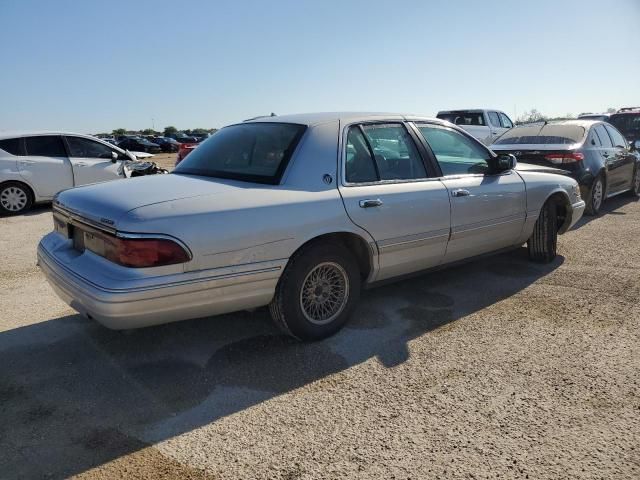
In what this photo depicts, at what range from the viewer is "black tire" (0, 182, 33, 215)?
912 centimetres

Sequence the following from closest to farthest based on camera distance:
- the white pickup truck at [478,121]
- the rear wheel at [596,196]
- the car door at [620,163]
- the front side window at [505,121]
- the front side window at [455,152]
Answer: the front side window at [455,152] → the rear wheel at [596,196] → the car door at [620,163] → the white pickup truck at [478,121] → the front side window at [505,121]

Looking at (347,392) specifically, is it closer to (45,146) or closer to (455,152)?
(455,152)

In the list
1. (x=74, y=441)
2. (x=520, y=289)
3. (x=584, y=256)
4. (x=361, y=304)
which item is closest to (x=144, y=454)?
(x=74, y=441)

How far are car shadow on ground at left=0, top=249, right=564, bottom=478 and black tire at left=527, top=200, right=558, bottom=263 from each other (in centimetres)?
113

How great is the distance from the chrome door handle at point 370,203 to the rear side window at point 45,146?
8150 mm

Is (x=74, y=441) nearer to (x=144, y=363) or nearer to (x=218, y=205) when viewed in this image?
(x=144, y=363)

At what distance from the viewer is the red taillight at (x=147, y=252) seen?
2.82 m

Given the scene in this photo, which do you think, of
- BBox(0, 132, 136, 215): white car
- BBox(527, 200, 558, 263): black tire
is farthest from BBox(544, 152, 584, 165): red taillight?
BBox(0, 132, 136, 215): white car

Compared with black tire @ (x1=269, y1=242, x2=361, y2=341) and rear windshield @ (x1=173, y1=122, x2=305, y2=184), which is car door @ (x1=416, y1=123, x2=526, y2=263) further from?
rear windshield @ (x1=173, y1=122, x2=305, y2=184)

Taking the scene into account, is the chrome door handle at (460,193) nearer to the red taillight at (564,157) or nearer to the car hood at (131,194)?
the car hood at (131,194)

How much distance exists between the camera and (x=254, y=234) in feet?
10.2

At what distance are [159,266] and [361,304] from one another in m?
2.03

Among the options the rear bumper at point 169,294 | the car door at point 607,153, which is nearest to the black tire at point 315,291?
the rear bumper at point 169,294

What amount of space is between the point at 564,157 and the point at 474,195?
412cm
